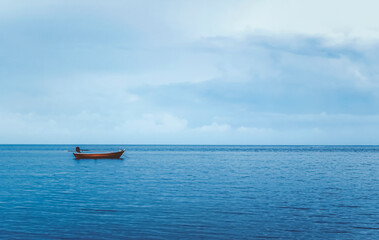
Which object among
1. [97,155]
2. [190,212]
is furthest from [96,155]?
[190,212]

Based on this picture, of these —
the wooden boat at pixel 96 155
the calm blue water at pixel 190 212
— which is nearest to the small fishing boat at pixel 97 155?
the wooden boat at pixel 96 155

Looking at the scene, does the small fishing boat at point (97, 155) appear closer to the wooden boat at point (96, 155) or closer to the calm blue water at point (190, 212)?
the wooden boat at point (96, 155)

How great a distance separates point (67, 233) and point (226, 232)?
7382mm

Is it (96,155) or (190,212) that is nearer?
(190,212)

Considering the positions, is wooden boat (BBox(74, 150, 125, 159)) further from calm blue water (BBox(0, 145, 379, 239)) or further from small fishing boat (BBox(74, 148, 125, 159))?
calm blue water (BBox(0, 145, 379, 239))

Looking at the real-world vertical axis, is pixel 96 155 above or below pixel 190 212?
above

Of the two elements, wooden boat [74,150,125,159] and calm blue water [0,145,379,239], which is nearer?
calm blue water [0,145,379,239]

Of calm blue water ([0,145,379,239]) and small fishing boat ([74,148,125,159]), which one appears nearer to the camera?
calm blue water ([0,145,379,239])

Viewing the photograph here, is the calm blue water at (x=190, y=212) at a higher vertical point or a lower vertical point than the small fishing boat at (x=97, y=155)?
lower

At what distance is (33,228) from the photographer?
16984 millimetres

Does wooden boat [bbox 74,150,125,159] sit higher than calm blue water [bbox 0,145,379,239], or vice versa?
wooden boat [bbox 74,150,125,159]

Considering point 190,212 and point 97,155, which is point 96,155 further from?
point 190,212

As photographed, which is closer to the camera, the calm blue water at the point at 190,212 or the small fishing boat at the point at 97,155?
the calm blue water at the point at 190,212

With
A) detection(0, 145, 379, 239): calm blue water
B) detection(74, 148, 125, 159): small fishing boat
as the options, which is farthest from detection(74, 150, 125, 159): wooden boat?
detection(0, 145, 379, 239): calm blue water
